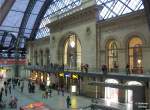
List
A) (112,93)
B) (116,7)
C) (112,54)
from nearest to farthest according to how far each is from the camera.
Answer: (112,93), (112,54), (116,7)

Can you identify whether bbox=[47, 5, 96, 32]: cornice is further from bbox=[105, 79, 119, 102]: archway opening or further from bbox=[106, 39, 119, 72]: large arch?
bbox=[105, 79, 119, 102]: archway opening

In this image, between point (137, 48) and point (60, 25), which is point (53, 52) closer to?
point (60, 25)

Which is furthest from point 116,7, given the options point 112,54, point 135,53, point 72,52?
point 72,52

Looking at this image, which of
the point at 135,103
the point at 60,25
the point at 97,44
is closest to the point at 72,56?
the point at 60,25

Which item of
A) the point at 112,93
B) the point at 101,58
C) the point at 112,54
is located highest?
the point at 112,54

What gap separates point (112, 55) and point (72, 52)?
1009 cm

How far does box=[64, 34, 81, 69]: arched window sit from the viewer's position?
39031 millimetres

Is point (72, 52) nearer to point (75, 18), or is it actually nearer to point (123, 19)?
point (75, 18)

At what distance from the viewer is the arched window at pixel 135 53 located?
27734mm

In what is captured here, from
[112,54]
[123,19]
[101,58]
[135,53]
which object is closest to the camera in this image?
[135,53]

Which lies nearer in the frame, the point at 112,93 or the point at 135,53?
the point at 135,53

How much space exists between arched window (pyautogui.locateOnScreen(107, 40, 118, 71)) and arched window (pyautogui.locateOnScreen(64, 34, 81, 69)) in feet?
22.4

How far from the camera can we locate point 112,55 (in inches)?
1244

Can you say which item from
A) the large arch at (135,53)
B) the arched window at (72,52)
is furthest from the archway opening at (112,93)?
the arched window at (72,52)
